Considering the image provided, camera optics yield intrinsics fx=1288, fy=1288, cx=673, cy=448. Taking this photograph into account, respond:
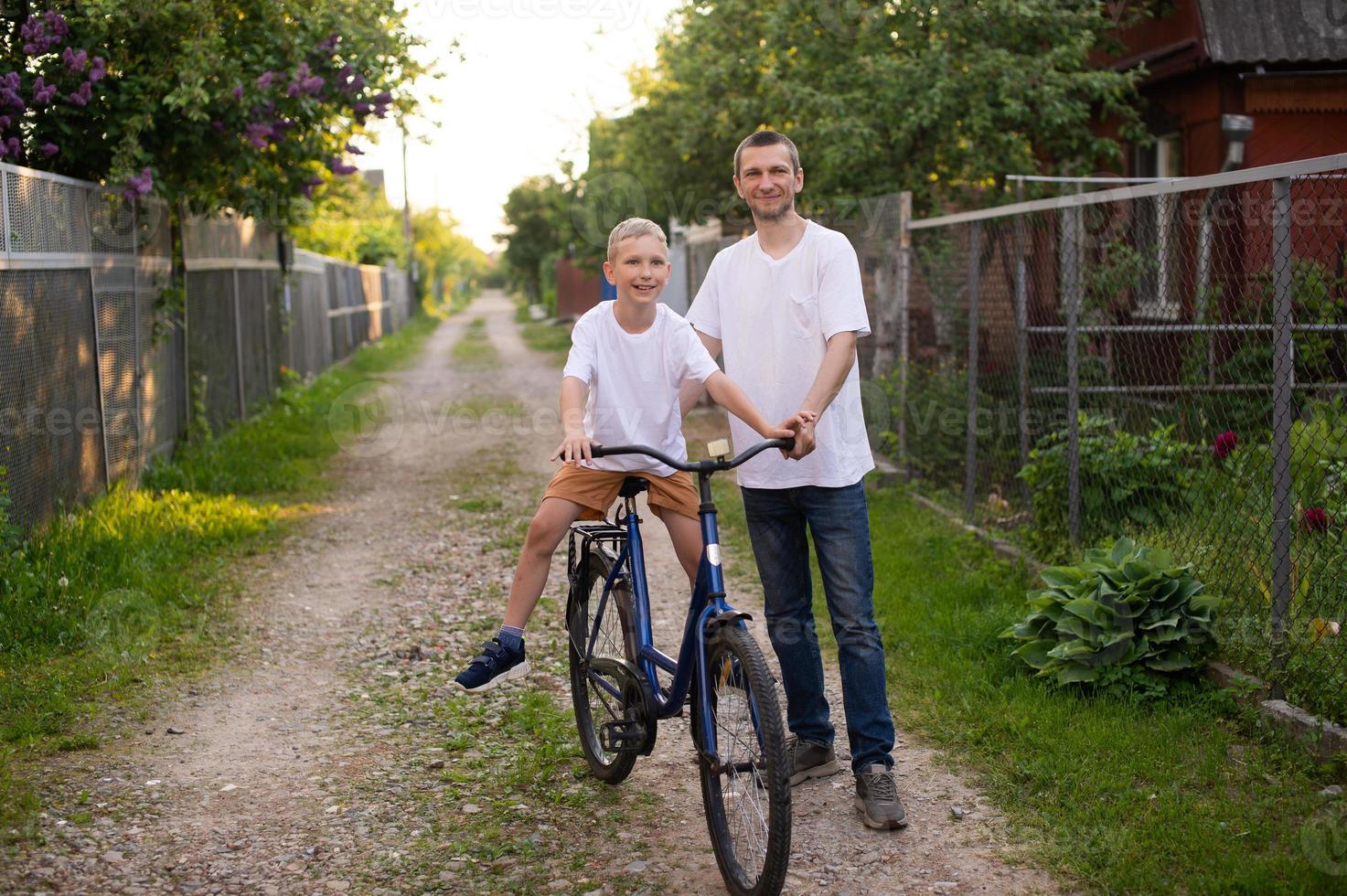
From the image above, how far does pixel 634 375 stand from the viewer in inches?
163

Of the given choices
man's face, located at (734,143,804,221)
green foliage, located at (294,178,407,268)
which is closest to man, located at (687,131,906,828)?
man's face, located at (734,143,804,221)

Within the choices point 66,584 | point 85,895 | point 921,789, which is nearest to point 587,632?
point 921,789

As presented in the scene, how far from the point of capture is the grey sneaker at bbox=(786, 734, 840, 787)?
14.6 ft

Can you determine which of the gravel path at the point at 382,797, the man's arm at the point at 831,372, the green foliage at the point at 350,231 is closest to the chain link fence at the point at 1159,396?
the gravel path at the point at 382,797

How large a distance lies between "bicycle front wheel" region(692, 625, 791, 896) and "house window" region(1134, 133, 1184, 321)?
13.9 ft

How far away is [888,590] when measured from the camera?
269 inches

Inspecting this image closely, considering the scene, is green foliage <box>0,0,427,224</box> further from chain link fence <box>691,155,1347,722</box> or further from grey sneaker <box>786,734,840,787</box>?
grey sneaker <box>786,734,840,787</box>

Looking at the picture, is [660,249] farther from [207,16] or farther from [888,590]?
[207,16]

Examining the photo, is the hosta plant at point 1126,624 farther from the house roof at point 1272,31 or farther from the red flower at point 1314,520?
the house roof at point 1272,31

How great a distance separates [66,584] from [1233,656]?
18.0ft

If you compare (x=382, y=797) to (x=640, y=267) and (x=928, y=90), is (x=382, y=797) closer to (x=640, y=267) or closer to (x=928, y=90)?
(x=640, y=267)

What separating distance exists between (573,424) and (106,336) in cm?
629

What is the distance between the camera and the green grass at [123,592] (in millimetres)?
5121

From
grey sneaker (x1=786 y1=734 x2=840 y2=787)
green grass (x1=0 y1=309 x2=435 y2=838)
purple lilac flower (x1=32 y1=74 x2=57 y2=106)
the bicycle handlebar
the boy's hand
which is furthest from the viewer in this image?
purple lilac flower (x1=32 y1=74 x2=57 y2=106)
